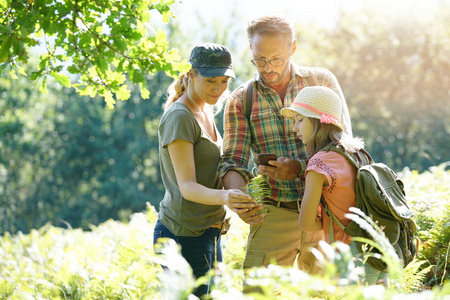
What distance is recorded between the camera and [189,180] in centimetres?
351

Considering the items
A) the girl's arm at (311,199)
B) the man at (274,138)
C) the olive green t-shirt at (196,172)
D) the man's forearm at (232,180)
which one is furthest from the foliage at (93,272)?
the girl's arm at (311,199)

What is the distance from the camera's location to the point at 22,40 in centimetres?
365

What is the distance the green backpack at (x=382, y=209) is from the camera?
327 cm

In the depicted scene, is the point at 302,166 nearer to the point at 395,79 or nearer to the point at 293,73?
the point at 293,73

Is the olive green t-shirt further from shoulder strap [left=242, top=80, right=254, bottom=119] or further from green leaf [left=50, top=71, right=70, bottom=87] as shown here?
green leaf [left=50, top=71, right=70, bottom=87]

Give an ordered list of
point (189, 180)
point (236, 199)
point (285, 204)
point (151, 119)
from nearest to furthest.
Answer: point (236, 199) → point (189, 180) → point (285, 204) → point (151, 119)

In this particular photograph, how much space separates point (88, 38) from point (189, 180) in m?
1.33

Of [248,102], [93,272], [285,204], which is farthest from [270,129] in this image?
[93,272]

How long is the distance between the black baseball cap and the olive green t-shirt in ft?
1.02

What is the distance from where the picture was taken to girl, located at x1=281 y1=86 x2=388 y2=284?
133 inches

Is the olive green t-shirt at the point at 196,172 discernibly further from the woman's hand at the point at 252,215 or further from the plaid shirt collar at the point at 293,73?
the plaid shirt collar at the point at 293,73

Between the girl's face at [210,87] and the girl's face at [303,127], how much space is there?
59 centimetres

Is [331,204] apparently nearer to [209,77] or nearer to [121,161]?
[209,77]

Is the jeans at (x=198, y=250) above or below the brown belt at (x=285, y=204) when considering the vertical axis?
below
